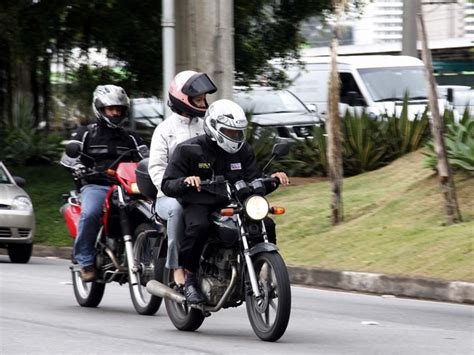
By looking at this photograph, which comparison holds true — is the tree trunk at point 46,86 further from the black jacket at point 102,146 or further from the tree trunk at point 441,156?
the black jacket at point 102,146

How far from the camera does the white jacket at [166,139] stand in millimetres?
9391

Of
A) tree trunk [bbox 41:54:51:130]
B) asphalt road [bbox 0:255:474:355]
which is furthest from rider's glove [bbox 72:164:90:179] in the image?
tree trunk [bbox 41:54:51:130]

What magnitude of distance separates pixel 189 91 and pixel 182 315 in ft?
5.43

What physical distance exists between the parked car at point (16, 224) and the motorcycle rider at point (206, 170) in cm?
769

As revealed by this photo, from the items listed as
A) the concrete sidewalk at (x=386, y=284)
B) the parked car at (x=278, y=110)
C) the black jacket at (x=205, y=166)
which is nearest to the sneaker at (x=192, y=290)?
the black jacket at (x=205, y=166)

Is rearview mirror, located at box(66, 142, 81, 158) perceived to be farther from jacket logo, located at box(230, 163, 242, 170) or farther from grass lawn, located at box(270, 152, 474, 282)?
grass lawn, located at box(270, 152, 474, 282)

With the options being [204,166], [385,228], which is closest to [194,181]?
[204,166]

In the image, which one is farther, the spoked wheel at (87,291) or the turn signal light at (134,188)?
the spoked wheel at (87,291)

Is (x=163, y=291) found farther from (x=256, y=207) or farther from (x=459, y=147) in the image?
(x=459, y=147)

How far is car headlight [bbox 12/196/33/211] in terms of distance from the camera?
16.6 meters

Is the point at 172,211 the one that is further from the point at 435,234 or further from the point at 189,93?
the point at 435,234

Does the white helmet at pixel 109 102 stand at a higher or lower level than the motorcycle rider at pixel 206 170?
higher

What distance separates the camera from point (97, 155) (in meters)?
10.9

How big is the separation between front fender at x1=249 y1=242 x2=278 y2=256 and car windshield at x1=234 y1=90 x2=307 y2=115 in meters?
16.7
